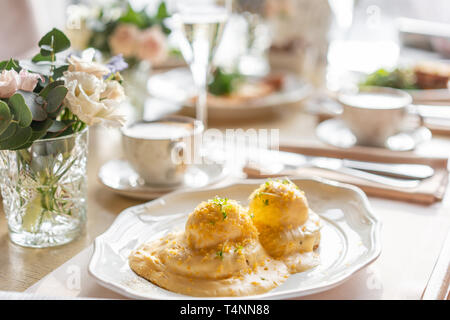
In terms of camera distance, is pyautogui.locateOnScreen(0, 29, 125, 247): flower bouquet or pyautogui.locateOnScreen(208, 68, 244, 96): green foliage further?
pyautogui.locateOnScreen(208, 68, 244, 96): green foliage

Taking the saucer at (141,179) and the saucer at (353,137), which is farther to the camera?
the saucer at (353,137)

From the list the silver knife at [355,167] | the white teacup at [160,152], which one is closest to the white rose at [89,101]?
the white teacup at [160,152]

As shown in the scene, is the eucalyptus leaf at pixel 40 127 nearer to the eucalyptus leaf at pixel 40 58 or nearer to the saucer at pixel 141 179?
the eucalyptus leaf at pixel 40 58

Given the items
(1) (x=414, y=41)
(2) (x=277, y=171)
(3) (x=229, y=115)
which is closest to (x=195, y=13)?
(3) (x=229, y=115)

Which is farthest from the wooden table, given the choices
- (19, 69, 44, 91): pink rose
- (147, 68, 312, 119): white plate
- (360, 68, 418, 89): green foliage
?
(360, 68, 418, 89): green foliage

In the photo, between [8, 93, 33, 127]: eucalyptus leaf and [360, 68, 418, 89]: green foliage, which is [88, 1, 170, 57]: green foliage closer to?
[360, 68, 418, 89]: green foliage

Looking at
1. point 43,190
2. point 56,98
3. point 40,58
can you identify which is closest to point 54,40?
point 40,58

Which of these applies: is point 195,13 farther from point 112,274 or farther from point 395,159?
point 112,274
